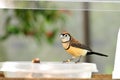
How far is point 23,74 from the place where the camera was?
4.88 feet

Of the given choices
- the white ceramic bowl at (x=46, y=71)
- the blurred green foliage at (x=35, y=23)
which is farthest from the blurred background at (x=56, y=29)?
the white ceramic bowl at (x=46, y=71)

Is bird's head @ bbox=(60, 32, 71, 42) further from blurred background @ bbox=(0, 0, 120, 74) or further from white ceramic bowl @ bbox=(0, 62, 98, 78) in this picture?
white ceramic bowl @ bbox=(0, 62, 98, 78)

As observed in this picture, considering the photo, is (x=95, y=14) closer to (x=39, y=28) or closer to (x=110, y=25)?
(x=110, y=25)

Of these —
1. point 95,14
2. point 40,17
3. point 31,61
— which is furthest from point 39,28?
point 95,14

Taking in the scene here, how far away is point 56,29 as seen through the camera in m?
1.70

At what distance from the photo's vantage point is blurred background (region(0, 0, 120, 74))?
1.69 metres

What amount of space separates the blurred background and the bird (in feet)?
0.15

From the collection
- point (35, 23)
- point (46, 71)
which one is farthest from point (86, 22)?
point (46, 71)

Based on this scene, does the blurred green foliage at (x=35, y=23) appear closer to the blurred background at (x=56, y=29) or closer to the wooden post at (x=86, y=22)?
the blurred background at (x=56, y=29)

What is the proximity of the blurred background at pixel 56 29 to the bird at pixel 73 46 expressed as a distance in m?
0.05

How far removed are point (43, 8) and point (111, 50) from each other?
41 cm

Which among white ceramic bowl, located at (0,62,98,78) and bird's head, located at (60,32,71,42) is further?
bird's head, located at (60,32,71,42)

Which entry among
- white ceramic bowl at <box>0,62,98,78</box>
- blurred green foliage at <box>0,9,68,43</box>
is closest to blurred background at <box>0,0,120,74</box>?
blurred green foliage at <box>0,9,68,43</box>

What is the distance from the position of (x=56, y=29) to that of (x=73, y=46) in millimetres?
140
